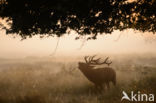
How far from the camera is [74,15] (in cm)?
1011

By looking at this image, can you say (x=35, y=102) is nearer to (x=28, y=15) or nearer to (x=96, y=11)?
(x=28, y=15)

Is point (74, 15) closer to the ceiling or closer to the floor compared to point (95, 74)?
closer to the ceiling

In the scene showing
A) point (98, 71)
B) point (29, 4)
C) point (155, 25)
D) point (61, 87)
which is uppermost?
point (29, 4)

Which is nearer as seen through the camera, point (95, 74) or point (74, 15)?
point (74, 15)

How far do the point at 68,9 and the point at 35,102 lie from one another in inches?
160

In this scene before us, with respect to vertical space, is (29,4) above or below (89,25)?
above

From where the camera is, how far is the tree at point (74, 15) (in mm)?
9055

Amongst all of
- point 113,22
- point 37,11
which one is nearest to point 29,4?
point 37,11

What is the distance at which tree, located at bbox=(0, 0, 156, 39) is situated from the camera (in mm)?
9055

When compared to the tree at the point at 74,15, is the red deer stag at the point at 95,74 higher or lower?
lower

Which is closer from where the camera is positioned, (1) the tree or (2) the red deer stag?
(1) the tree

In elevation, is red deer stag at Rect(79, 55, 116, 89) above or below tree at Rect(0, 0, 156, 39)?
below

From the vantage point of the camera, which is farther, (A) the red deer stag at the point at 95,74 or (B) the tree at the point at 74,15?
(A) the red deer stag at the point at 95,74

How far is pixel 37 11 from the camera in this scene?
30.9 feet
